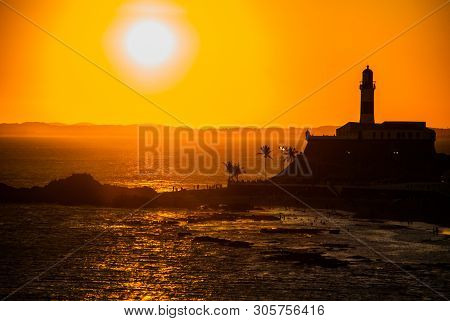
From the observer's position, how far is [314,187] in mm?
102375

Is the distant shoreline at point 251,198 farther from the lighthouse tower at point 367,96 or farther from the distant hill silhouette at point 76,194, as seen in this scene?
the lighthouse tower at point 367,96

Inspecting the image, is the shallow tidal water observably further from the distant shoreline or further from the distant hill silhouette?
the distant hill silhouette

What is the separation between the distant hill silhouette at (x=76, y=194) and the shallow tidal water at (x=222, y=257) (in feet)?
48.2

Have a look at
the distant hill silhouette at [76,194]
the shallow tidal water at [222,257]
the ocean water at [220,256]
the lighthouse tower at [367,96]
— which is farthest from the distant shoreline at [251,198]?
the lighthouse tower at [367,96]

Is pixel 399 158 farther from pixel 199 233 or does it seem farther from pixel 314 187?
pixel 199 233

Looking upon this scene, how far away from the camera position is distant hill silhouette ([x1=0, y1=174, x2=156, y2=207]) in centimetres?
10850

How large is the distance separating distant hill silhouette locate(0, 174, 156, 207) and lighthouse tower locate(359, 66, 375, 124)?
34626 mm

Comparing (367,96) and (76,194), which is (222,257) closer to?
(76,194)

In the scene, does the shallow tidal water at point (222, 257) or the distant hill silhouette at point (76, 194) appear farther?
the distant hill silhouette at point (76, 194)

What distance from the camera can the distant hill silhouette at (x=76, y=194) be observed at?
108500 millimetres

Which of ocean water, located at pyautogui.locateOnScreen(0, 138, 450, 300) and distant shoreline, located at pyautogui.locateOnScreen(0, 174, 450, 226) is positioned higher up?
distant shoreline, located at pyautogui.locateOnScreen(0, 174, 450, 226)

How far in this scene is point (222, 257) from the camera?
66.2 metres

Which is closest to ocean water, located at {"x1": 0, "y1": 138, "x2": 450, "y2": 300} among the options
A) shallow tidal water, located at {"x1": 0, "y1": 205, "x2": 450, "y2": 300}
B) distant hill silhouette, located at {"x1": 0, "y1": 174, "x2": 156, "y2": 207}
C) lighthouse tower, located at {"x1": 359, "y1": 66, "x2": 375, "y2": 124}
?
shallow tidal water, located at {"x1": 0, "y1": 205, "x2": 450, "y2": 300}

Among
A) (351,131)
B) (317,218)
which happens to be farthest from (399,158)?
(317,218)
